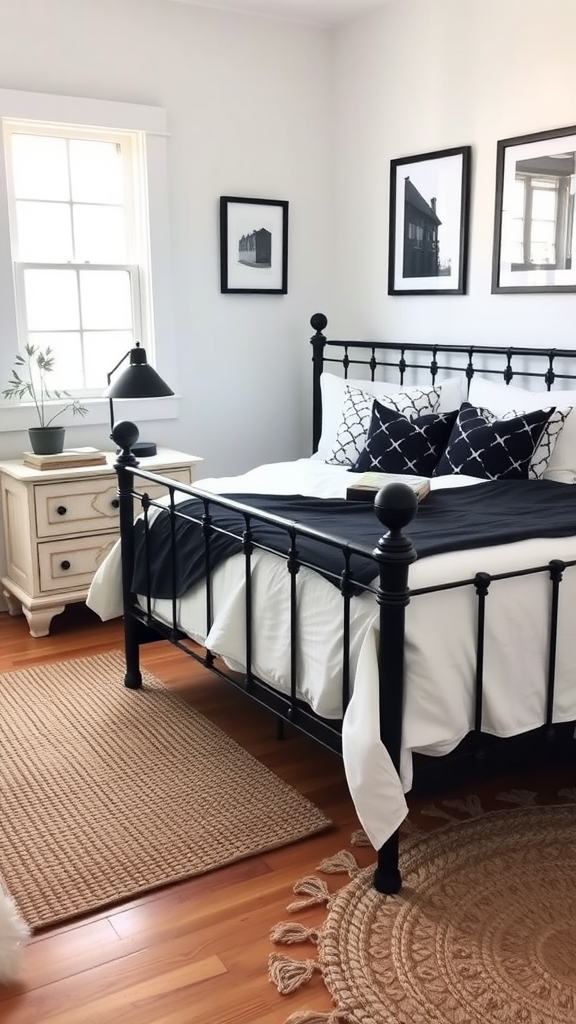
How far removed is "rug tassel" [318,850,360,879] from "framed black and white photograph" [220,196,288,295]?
291cm

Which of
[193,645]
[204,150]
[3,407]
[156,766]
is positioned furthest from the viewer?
[204,150]

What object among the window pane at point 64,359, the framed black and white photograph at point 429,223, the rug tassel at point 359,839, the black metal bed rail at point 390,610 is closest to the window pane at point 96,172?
the window pane at point 64,359

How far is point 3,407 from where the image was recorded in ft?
12.7

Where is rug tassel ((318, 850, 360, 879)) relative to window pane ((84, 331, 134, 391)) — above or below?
below

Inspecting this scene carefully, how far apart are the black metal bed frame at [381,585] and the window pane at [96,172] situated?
131cm

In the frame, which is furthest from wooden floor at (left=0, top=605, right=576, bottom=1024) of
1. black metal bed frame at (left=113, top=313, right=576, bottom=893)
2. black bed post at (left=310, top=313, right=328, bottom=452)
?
black bed post at (left=310, top=313, right=328, bottom=452)

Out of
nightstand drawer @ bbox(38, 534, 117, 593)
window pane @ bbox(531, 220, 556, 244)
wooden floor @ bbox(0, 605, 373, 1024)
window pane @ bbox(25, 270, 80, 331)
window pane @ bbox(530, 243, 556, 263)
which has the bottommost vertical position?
wooden floor @ bbox(0, 605, 373, 1024)

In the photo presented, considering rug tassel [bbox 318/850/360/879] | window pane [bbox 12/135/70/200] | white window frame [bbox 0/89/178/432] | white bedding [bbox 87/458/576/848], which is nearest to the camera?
white bedding [bbox 87/458/576/848]

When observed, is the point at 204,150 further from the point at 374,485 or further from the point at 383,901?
the point at 383,901

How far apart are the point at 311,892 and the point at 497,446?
1.68 m

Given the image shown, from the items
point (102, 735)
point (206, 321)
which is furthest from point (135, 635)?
point (206, 321)

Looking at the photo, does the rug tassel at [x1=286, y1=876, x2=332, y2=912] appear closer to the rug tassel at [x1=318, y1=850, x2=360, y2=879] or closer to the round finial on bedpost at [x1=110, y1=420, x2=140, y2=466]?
the rug tassel at [x1=318, y1=850, x2=360, y2=879]

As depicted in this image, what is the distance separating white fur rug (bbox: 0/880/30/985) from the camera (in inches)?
70.4

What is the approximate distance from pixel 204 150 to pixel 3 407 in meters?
1.50
